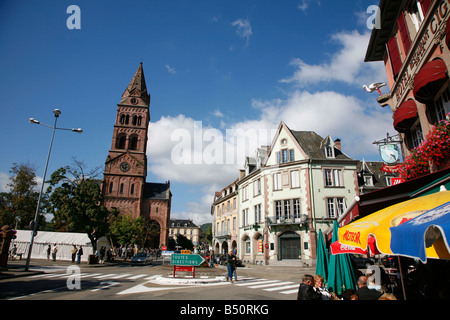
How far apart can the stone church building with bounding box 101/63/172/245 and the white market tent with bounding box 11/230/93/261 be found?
21158mm

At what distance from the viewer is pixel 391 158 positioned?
1030 cm

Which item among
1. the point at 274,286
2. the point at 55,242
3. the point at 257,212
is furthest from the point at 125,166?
the point at 274,286

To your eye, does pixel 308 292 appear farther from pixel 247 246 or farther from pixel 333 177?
pixel 247 246

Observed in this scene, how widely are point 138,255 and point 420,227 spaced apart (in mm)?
31878

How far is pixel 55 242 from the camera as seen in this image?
96.4ft

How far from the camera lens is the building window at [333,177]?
29.2m

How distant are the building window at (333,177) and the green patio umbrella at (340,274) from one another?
73.8 ft

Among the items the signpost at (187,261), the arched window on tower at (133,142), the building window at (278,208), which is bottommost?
the signpost at (187,261)

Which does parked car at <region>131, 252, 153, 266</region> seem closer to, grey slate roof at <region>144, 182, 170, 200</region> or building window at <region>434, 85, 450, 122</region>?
building window at <region>434, 85, 450, 122</region>

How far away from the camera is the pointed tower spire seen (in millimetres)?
64375

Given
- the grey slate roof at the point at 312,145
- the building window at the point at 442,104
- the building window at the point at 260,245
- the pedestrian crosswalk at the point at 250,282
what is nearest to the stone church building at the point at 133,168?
the building window at the point at 260,245

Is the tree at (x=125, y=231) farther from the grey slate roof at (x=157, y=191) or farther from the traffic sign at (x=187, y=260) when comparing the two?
the traffic sign at (x=187, y=260)
